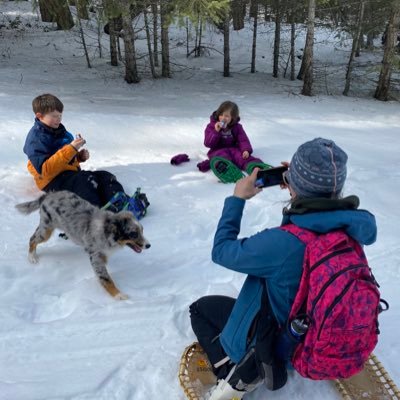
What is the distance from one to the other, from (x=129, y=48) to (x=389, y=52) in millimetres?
9773

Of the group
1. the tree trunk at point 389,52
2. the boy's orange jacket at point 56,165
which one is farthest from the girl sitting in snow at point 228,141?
the tree trunk at point 389,52

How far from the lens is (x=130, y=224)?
390cm

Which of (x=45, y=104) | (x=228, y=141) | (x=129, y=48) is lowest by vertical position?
(x=228, y=141)

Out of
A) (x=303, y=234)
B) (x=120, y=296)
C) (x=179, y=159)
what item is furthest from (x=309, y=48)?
(x=303, y=234)

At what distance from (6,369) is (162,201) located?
10.6 feet

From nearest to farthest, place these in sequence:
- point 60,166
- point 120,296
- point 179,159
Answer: point 120,296, point 60,166, point 179,159

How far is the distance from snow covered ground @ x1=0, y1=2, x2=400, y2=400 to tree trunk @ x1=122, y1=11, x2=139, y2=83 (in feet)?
10.1

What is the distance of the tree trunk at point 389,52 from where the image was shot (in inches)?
564

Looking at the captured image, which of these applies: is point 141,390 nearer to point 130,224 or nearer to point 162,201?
point 130,224

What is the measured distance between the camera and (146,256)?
14.9 ft

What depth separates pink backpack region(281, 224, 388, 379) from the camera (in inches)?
74.2

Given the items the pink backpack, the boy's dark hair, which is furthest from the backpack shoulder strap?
the boy's dark hair

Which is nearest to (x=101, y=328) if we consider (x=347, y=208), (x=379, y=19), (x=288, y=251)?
(x=288, y=251)

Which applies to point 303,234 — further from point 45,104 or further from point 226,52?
point 226,52
